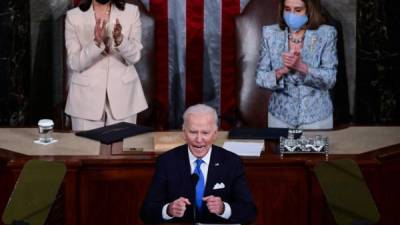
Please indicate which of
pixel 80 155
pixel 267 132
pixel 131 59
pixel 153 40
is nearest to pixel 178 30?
pixel 153 40

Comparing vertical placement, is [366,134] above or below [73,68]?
below

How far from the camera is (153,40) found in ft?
20.6

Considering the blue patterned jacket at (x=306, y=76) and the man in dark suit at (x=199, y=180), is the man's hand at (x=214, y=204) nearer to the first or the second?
the man in dark suit at (x=199, y=180)

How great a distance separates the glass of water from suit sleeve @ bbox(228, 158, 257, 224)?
1.44 meters

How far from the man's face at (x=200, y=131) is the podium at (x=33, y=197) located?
1.97 feet

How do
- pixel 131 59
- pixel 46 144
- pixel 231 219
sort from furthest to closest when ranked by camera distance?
pixel 131 59 < pixel 46 144 < pixel 231 219

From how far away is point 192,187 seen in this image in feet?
13.1

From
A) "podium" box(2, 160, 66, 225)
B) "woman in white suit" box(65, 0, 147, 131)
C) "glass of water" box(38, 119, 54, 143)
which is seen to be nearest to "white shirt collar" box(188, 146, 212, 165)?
"podium" box(2, 160, 66, 225)

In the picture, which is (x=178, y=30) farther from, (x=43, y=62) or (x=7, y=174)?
(x=7, y=174)

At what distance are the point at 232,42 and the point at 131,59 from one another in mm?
948

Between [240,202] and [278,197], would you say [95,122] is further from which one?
[240,202]

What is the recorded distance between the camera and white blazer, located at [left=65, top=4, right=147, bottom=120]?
5859 millimetres

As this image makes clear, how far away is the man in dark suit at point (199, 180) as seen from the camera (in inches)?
154

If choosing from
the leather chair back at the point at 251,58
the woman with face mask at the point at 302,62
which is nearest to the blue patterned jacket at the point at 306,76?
the woman with face mask at the point at 302,62
